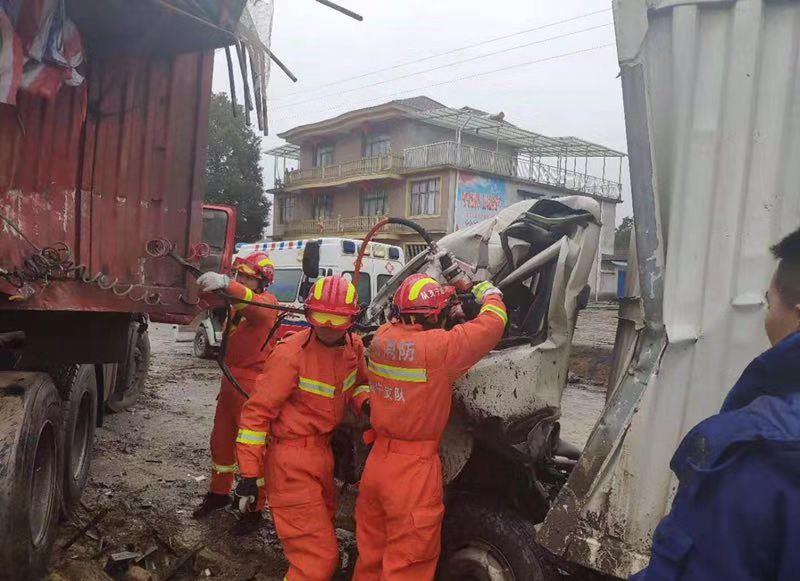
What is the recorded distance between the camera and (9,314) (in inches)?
142

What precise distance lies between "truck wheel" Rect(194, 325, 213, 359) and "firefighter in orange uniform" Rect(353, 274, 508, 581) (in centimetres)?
995

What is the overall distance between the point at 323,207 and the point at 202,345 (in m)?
21.5

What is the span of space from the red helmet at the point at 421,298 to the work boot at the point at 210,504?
97.3 inches

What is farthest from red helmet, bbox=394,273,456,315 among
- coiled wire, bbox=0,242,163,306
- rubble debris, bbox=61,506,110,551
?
rubble debris, bbox=61,506,110,551

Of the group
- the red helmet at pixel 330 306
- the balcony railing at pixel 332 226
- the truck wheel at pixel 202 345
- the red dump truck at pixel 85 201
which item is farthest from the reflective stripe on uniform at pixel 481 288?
the balcony railing at pixel 332 226

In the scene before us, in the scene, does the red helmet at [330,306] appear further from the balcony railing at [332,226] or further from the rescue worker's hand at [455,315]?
the balcony railing at [332,226]

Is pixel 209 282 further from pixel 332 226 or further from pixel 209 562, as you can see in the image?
pixel 332 226

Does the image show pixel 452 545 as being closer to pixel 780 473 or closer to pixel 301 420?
pixel 301 420

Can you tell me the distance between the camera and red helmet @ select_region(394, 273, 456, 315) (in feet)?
10.1

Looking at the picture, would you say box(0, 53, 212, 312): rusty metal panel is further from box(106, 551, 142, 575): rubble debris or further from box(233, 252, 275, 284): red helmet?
box(106, 551, 142, 575): rubble debris

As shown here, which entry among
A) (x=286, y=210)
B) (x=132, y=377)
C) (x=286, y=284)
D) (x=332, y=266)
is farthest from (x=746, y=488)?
(x=286, y=210)

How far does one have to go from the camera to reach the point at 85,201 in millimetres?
3461

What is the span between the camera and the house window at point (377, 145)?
3055 cm

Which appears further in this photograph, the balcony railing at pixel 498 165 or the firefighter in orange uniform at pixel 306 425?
the balcony railing at pixel 498 165
